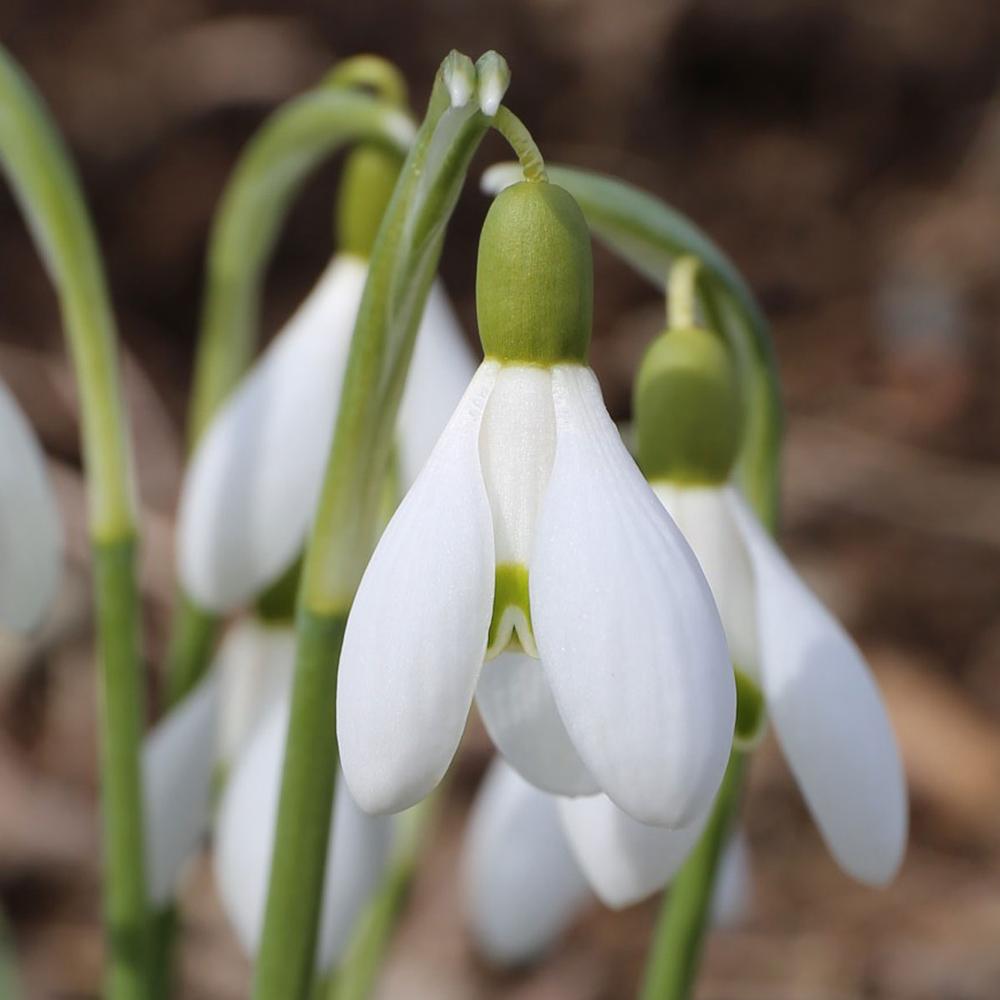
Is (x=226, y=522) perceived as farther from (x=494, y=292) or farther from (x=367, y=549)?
(x=494, y=292)

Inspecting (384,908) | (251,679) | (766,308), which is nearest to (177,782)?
(251,679)

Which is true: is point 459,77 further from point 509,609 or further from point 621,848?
point 621,848

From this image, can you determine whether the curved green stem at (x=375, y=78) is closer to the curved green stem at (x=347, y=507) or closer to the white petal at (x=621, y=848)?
the curved green stem at (x=347, y=507)

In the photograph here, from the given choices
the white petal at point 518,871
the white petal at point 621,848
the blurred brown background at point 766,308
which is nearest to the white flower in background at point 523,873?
the white petal at point 518,871

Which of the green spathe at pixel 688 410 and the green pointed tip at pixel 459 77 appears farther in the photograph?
the green spathe at pixel 688 410

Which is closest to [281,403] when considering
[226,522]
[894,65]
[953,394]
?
[226,522]

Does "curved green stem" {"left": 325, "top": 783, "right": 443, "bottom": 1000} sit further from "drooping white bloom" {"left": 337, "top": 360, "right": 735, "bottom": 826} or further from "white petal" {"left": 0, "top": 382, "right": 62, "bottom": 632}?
"drooping white bloom" {"left": 337, "top": 360, "right": 735, "bottom": 826}
